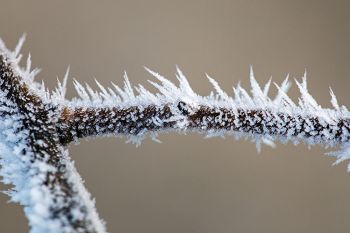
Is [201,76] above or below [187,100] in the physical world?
above

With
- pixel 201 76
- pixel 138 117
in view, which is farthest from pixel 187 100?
pixel 201 76

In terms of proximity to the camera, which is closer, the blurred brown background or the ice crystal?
the ice crystal

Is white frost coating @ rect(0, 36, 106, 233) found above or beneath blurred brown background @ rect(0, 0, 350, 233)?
beneath

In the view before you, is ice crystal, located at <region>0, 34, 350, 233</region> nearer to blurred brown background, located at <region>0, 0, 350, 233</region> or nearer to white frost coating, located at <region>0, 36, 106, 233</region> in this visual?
white frost coating, located at <region>0, 36, 106, 233</region>

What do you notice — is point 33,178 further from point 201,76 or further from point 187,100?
point 201,76

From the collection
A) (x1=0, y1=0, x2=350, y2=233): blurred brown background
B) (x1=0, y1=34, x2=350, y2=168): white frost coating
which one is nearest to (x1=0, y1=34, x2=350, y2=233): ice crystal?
(x1=0, y1=34, x2=350, y2=168): white frost coating

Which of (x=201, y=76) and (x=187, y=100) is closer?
(x=187, y=100)

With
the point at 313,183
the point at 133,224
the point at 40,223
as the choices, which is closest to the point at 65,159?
→ the point at 40,223

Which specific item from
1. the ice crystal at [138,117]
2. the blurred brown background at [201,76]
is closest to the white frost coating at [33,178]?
the ice crystal at [138,117]
